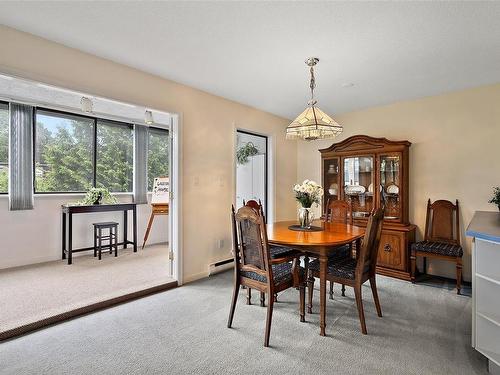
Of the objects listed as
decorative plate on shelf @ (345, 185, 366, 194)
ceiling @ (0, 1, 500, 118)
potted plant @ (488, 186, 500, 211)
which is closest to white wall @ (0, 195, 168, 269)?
ceiling @ (0, 1, 500, 118)

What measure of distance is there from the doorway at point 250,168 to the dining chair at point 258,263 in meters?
2.85

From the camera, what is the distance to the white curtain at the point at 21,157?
4.14 meters

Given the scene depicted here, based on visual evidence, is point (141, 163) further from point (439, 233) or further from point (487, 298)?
point (487, 298)

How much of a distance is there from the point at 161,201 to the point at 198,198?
6.28ft

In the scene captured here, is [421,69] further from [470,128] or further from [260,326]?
[260,326]

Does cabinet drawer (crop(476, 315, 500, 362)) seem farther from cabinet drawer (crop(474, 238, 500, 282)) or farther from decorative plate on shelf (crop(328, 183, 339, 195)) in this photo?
decorative plate on shelf (crop(328, 183, 339, 195))

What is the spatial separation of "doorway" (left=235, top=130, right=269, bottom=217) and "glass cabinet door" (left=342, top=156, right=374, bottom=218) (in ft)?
5.02

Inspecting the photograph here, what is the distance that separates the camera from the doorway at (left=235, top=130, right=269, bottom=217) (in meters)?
5.55

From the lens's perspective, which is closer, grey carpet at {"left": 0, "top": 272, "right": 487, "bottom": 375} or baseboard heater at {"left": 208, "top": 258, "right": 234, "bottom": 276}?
grey carpet at {"left": 0, "top": 272, "right": 487, "bottom": 375}

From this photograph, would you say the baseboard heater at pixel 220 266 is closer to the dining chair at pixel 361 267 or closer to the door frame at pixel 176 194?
the door frame at pixel 176 194

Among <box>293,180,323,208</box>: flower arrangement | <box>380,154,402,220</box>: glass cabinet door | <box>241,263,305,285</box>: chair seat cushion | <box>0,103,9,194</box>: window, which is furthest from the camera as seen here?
<box>0,103,9,194</box>: window

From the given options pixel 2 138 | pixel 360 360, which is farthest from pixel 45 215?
pixel 360 360

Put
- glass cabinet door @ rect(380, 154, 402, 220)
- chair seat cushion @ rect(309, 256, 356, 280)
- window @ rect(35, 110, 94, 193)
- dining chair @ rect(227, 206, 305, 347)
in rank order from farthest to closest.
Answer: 1. window @ rect(35, 110, 94, 193)
2. glass cabinet door @ rect(380, 154, 402, 220)
3. chair seat cushion @ rect(309, 256, 356, 280)
4. dining chair @ rect(227, 206, 305, 347)

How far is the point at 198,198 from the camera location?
12.1 ft
